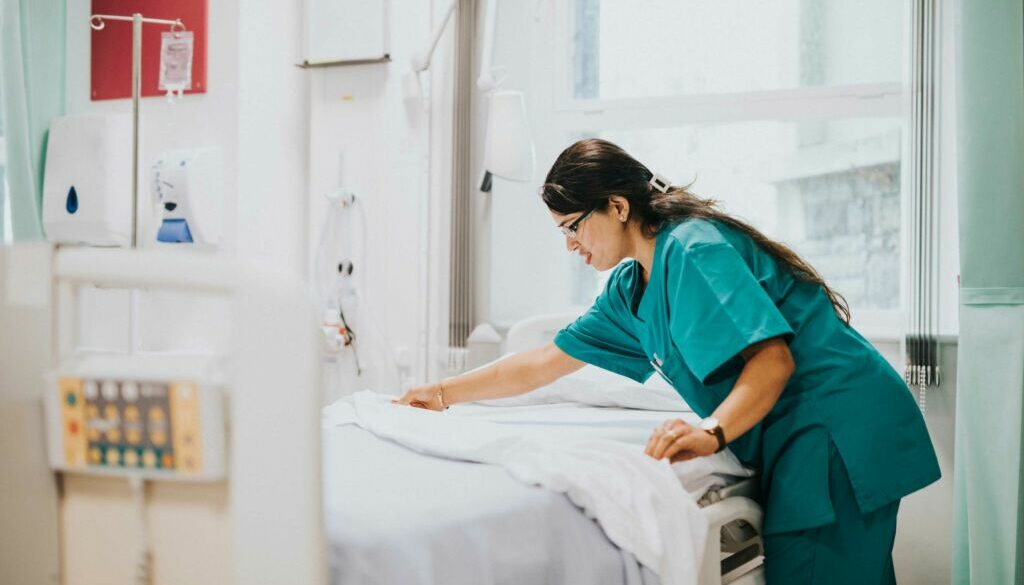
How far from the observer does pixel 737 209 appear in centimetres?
292

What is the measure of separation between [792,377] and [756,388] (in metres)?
0.18

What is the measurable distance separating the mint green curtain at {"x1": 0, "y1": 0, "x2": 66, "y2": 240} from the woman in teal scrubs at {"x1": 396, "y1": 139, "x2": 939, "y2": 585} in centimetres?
204

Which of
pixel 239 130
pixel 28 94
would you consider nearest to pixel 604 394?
pixel 239 130

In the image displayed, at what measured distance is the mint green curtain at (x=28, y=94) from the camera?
288cm

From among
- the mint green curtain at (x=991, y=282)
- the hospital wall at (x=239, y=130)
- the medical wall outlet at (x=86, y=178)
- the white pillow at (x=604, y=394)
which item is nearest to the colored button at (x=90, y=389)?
the white pillow at (x=604, y=394)

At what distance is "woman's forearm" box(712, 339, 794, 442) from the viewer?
136 centimetres

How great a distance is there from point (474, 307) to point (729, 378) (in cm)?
154

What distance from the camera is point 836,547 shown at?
151 centimetres

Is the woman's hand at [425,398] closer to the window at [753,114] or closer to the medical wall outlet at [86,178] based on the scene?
the window at [753,114]

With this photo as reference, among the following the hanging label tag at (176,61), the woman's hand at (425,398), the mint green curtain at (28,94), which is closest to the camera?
the woman's hand at (425,398)

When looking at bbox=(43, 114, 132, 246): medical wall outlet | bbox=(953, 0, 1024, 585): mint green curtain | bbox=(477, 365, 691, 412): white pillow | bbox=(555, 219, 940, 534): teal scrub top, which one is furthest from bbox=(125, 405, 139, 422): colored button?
bbox=(43, 114, 132, 246): medical wall outlet

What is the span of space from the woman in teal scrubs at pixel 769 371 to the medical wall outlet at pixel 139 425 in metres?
0.71

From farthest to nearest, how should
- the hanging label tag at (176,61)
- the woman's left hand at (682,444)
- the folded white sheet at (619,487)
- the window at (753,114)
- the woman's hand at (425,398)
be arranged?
the hanging label tag at (176,61)
the window at (753,114)
the woman's hand at (425,398)
the woman's left hand at (682,444)
the folded white sheet at (619,487)

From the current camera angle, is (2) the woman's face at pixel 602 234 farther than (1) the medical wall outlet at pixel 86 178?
No
